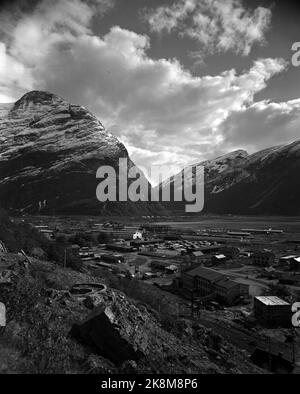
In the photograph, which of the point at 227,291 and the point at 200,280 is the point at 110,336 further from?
the point at 200,280

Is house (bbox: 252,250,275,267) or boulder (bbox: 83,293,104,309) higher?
boulder (bbox: 83,293,104,309)

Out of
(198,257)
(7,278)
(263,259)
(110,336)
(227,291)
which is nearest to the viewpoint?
(110,336)

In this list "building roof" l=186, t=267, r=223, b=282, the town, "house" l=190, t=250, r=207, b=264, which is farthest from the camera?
"house" l=190, t=250, r=207, b=264

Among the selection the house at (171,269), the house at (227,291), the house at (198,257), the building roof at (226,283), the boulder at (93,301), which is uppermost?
the boulder at (93,301)

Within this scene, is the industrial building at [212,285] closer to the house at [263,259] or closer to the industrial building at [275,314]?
the industrial building at [275,314]

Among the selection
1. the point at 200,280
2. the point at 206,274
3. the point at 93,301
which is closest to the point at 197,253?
the point at 206,274

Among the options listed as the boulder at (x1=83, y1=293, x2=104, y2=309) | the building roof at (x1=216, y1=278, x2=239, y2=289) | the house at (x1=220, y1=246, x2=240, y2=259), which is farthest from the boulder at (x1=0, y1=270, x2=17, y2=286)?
the house at (x1=220, y1=246, x2=240, y2=259)

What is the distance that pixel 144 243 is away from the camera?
86.4 m

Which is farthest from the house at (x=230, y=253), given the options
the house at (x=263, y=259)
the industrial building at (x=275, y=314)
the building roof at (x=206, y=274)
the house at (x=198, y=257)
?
the industrial building at (x=275, y=314)

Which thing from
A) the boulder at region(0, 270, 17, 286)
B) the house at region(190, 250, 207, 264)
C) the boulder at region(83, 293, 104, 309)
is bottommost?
the house at region(190, 250, 207, 264)

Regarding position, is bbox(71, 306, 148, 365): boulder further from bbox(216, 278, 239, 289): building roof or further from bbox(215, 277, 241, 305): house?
bbox(216, 278, 239, 289): building roof

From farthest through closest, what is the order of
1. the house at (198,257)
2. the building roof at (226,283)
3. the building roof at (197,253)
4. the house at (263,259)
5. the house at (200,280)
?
the building roof at (197,253) < the house at (198,257) < the house at (263,259) < the house at (200,280) < the building roof at (226,283)

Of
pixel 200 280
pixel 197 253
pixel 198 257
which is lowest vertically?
pixel 198 257

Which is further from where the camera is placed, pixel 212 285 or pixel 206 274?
pixel 206 274
